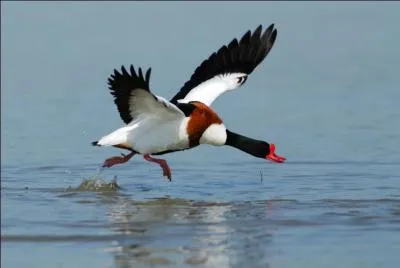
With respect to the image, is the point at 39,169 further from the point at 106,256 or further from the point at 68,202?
the point at 106,256

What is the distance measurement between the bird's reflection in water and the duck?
0.60 meters

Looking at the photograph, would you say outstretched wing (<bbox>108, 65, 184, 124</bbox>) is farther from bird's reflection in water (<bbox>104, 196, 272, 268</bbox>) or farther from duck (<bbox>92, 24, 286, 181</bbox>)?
bird's reflection in water (<bbox>104, 196, 272, 268</bbox>)

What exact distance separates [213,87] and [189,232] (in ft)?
11.9

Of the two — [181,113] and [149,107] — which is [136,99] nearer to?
[149,107]

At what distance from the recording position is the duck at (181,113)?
37.2 ft

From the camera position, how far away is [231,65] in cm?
1336

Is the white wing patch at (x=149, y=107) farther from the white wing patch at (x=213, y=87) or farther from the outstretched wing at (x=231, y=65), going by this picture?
the outstretched wing at (x=231, y=65)

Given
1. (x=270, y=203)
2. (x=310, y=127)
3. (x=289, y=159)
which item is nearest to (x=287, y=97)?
(x=310, y=127)

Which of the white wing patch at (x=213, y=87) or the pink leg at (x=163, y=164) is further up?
the white wing patch at (x=213, y=87)

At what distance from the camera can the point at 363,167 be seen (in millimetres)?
13641

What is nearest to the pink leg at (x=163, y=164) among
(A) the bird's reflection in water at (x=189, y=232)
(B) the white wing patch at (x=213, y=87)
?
(A) the bird's reflection in water at (x=189, y=232)

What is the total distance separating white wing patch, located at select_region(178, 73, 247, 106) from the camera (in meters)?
13.0

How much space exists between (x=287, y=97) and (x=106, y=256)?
9.33m

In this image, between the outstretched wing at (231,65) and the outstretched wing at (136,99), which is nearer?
the outstretched wing at (136,99)
